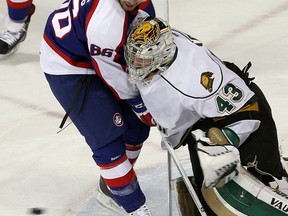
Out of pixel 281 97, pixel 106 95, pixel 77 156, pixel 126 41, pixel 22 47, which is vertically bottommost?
pixel 22 47

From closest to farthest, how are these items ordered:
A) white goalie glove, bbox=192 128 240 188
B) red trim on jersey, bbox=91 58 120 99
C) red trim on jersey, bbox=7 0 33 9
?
white goalie glove, bbox=192 128 240 188, red trim on jersey, bbox=91 58 120 99, red trim on jersey, bbox=7 0 33 9

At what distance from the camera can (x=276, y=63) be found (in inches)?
144

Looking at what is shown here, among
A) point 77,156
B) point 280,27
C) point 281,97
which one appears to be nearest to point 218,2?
point 280,27

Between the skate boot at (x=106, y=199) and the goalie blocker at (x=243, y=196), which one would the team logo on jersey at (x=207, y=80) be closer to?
the goalie blocker at (x=243, y=196)

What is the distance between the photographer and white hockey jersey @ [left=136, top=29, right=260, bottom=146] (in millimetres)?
2121

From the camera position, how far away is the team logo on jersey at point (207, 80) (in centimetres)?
212

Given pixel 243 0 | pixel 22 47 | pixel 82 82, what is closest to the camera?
pixel 82 82

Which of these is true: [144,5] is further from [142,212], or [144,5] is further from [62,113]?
[62,113]

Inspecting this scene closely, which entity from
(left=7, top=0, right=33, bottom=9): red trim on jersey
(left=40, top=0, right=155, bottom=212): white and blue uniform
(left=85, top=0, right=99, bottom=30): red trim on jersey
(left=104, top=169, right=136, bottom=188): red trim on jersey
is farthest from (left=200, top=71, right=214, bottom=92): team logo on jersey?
(left=7, top=0, right=33, bottom=9): red trim on jersey

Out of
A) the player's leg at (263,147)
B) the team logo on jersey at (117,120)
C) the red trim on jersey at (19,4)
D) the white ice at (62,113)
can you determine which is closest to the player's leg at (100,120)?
the team logo on jersey at (117,120)

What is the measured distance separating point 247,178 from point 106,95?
19.2 inches

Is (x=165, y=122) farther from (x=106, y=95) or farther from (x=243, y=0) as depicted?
(x=243, y=0)

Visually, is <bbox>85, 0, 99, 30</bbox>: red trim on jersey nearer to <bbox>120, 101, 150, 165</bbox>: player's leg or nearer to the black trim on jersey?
<bbox>120, 101, 150, 165</bbox>: player's leg

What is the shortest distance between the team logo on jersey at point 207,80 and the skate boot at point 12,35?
187cm
